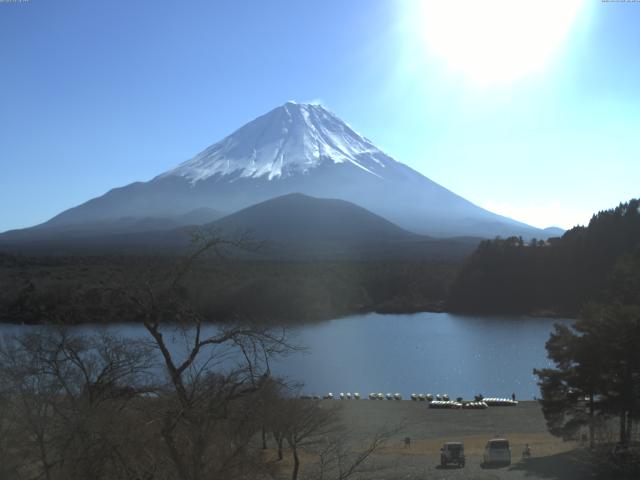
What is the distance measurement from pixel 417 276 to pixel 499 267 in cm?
734

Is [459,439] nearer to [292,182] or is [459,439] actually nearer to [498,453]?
[498,453]

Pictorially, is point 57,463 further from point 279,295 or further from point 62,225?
point 62,225

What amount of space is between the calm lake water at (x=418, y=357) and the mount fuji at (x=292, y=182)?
74.5 meters

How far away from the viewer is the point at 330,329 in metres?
37.7

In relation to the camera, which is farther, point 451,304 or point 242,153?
point 242,153

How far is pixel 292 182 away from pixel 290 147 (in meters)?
8.97

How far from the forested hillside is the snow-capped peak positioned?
73.5 metres

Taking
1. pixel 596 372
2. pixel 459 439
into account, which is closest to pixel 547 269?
pixel 459 439

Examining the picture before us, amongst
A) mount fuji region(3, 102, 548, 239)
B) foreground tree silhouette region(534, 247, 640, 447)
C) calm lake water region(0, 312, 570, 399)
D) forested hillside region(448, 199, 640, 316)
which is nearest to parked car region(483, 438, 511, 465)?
foreground tree silhouette region(534, 247, 640, 447)

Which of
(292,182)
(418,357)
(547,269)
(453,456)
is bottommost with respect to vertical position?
(418,357)

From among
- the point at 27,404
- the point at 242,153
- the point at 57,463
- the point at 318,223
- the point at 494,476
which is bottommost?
the point at 494,476

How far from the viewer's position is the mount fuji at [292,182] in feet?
388

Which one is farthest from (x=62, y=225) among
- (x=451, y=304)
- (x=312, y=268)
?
(x=451, y=304)

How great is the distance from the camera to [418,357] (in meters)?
28.7
